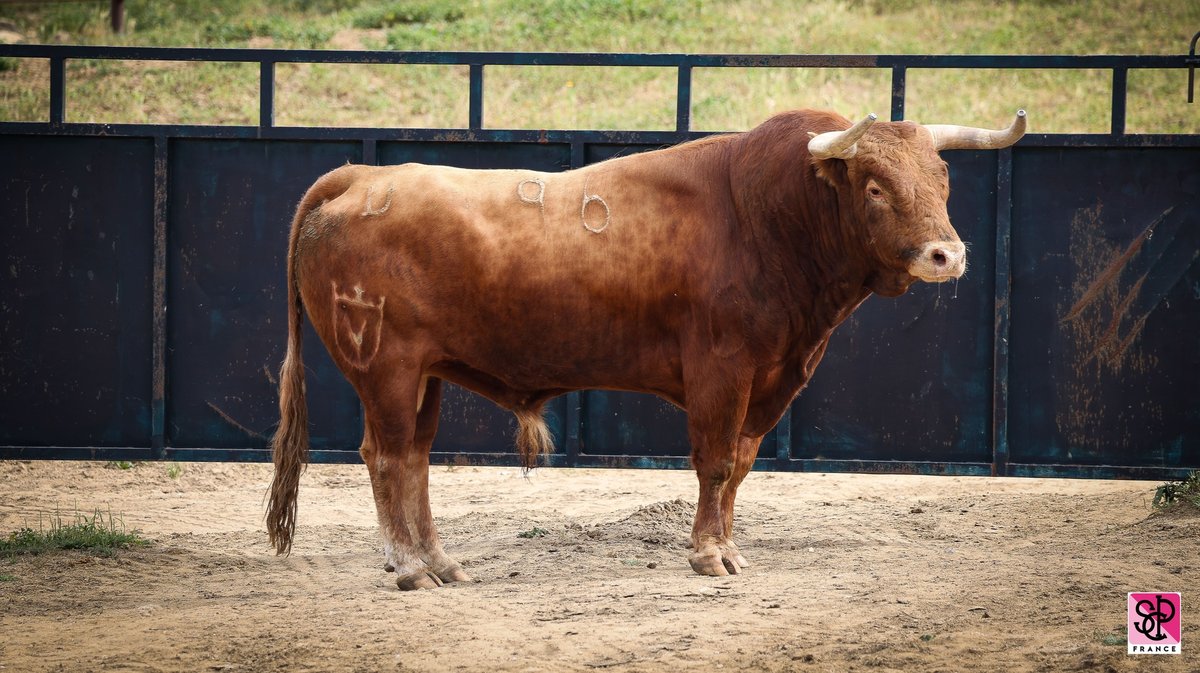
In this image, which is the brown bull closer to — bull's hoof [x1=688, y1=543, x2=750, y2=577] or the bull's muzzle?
bull's hoof [x1=688, y1=543, x2=750, y2=577]

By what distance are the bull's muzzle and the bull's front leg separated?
1094 mm

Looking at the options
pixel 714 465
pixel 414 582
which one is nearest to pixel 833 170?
pixel 714 465

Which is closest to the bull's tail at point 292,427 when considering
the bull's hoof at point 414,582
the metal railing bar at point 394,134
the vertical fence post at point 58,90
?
the bull's hoof at point 414,582

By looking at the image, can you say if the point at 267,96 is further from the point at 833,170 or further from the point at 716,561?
the point at 716,561

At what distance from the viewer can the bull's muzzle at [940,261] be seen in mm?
5864

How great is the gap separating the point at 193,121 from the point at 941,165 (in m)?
12.5

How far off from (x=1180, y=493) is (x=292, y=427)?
204 inches

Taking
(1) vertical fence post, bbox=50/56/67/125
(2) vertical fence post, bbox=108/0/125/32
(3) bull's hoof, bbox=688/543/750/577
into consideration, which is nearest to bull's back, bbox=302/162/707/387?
(3) bull's hoof, bbox=688/543/750/577

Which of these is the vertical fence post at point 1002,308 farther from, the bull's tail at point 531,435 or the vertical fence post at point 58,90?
the vertical fence post at point 58,90

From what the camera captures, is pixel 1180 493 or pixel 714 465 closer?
pixel 714 465

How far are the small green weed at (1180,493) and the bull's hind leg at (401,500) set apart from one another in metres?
4.24

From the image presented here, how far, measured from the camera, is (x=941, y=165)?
245 inches

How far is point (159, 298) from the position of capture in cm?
832

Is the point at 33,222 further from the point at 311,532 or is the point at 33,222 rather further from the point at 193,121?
the point at 193,121
